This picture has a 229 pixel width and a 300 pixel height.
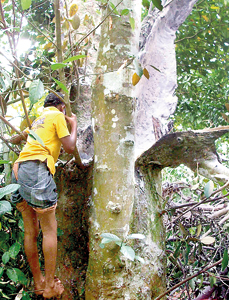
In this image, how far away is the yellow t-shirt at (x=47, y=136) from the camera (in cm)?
186

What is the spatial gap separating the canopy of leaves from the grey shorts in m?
2.80

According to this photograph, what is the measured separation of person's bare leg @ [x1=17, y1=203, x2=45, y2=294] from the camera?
189 cm

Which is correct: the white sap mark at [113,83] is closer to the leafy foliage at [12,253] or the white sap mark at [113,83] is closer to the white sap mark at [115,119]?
the white sap mark at [115,119]

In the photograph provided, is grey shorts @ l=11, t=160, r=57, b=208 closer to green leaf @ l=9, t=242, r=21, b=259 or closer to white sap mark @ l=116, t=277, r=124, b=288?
green leaf @ l=9, t=242, r=21, b=259

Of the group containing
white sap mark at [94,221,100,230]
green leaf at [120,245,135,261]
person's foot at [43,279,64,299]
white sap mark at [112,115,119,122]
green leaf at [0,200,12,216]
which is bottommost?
person's foot at [43,279,64,299]

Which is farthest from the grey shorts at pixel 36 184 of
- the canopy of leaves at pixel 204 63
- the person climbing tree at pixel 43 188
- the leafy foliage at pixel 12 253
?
the canopy of leaves at pixel 204 63

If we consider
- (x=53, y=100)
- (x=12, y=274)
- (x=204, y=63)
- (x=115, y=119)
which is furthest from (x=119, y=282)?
(x=204, y=63)

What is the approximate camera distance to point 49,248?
5.81 ft

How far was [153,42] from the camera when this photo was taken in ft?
9.43


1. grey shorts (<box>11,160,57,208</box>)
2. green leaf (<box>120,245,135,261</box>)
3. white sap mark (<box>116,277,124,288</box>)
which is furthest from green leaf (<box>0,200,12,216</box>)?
white sap mark (<box>116,277,124,288</box>)

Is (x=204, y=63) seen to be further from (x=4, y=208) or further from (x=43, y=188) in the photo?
(x=4, y=208)

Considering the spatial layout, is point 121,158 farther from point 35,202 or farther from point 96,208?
point 35,202

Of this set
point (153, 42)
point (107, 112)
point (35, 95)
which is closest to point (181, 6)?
point (153, 42)

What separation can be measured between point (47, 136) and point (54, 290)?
1.02 meters
